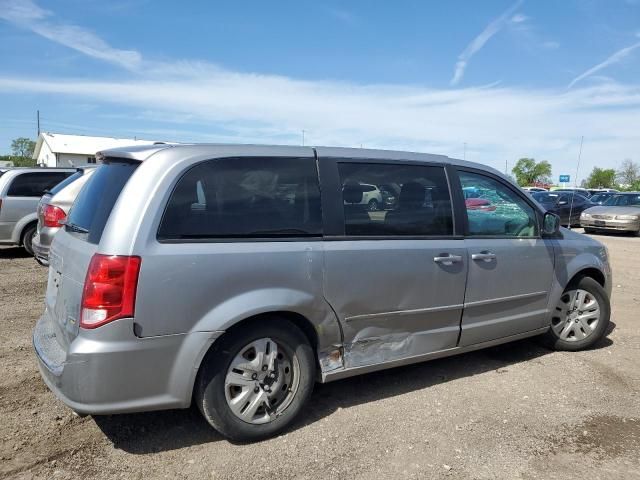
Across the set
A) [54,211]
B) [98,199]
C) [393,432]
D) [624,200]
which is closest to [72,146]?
[624,200]

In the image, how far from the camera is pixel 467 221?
424 cm

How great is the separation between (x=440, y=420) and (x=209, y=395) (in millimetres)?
1634

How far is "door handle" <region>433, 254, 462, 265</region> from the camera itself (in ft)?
12.9

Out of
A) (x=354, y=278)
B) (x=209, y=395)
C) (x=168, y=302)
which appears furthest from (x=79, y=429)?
(x=354, y=278)

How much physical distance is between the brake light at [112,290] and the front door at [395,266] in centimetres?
121

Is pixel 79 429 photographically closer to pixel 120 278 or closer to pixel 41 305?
pixel 120 278

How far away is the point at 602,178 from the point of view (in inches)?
3846

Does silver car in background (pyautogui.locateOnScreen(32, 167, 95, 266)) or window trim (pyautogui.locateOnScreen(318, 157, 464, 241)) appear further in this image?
silver car in background (pyautogui.locateOnScreen(32, 167, 95, 266))

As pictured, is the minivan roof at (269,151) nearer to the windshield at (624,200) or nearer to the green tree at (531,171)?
the windshield at (624,200)

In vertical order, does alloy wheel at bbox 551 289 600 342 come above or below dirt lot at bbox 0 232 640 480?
above

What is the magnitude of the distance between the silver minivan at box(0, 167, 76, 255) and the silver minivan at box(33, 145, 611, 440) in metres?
7.18

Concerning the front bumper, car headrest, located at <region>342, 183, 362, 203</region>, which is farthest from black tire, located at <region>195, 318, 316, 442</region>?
the front bumper

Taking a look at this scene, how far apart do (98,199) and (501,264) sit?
3107mm

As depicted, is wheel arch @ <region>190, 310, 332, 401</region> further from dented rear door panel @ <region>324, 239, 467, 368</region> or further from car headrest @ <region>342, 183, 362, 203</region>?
car headrest @ <region>342, 183, 362, 203</region>
